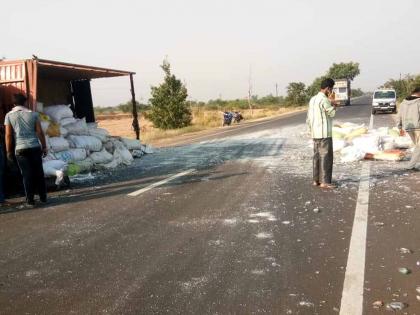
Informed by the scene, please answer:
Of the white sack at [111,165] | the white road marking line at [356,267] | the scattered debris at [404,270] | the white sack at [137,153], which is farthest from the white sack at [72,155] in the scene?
the scattered debris at [404,270]

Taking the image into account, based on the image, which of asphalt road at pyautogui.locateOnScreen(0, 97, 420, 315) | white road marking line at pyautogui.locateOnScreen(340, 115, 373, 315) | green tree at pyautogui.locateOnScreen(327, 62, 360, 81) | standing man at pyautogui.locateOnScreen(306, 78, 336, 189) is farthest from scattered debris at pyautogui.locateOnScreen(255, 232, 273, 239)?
green tree at pyautogui.locateOnScreen(327, 62, 360, 81)

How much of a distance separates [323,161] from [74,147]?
20.7 ft

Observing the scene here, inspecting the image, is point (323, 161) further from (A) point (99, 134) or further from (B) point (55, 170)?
(A) point (99, 134)

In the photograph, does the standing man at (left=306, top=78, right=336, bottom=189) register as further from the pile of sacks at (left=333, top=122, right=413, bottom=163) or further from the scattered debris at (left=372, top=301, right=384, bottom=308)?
the scattered debris at (left=372, top=301, right=384, bottom=308)

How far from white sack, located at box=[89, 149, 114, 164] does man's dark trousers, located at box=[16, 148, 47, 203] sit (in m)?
3.76

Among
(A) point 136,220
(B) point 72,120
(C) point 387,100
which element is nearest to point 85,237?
(A) point 136,220

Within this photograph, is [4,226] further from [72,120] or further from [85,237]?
[72,120]

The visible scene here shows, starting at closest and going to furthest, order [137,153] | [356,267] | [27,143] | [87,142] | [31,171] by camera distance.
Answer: [356,267] → [27,143] → [31,171] → [87,142] → [137,153]

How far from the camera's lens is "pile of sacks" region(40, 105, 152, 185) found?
9.61 m

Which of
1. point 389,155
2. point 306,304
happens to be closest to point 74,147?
point 389,155

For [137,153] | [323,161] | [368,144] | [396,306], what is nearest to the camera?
[396,306]

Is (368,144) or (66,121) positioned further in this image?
(66,121)

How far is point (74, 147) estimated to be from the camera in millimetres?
10672

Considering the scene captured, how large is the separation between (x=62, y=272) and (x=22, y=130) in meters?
3.73
